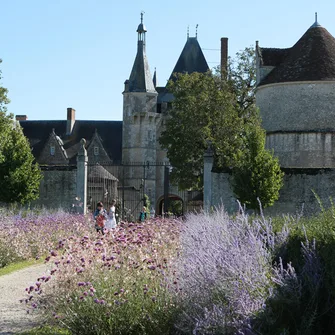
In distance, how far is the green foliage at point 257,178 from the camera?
75.4 feet

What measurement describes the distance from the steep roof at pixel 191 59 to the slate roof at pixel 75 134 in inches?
263

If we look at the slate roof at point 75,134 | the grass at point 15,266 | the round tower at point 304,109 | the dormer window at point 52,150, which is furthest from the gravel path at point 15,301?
the slate roof at point 75,134

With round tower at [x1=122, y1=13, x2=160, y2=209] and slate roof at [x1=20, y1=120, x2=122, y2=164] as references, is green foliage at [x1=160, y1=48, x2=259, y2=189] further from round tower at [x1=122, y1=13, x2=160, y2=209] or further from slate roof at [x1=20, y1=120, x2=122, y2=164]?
slate roof at [x1=20, y1=120, x2=122, y2=164]

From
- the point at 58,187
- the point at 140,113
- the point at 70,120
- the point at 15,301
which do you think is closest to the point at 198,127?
the point at 58,187

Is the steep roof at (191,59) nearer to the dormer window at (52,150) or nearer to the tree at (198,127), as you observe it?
the dormer window at (52,150)

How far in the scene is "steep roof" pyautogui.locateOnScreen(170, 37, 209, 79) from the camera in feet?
170

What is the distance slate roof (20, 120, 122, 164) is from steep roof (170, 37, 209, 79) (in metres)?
6.67

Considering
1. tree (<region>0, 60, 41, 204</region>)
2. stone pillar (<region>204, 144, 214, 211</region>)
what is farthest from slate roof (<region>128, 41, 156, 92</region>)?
stone pillar (<region>204, 144, 214, 211</region>)

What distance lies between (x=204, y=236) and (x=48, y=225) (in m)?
9.38

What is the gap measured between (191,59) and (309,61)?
1926 centimetres

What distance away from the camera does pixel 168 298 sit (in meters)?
6.95

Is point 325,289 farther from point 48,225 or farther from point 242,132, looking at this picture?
point 242,132

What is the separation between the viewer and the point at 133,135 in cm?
4903

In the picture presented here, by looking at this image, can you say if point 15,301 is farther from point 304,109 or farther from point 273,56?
point 273,56
